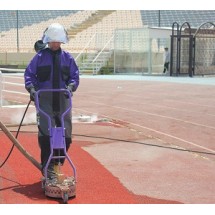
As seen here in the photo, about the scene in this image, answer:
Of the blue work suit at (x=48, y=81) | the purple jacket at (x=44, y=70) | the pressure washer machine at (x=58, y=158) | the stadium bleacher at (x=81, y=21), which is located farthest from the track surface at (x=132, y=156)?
the stadium bleacher at (x=81, y=21)

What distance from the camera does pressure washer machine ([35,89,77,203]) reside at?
16.3 feet

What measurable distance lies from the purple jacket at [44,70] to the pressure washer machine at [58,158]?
131mm

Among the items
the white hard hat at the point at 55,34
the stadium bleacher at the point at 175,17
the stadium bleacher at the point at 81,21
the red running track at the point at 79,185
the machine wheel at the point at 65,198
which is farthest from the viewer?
the stadium bleacher at the point at 175,17

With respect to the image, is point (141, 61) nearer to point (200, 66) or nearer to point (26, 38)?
point (200, 66)

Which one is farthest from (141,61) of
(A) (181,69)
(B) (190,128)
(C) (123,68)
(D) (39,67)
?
(D) (39,67)

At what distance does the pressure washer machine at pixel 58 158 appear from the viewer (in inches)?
196

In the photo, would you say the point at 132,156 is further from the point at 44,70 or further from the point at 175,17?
the point at 175,17

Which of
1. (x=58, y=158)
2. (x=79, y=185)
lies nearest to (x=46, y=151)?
(x=58, y=158)

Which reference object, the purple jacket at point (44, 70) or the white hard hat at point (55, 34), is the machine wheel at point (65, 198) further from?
the white hard hat at point (55, 34)

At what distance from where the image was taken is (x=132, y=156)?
23.7 feet

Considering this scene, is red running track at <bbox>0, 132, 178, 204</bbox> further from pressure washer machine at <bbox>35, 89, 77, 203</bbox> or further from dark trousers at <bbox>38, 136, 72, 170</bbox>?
dark trousers at <bbox>38, 136, 72, 170</bbox>

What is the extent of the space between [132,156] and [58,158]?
2.17 meters

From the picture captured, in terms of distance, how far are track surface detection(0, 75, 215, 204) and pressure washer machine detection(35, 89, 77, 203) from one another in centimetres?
10

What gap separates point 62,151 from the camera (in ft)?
17.5
